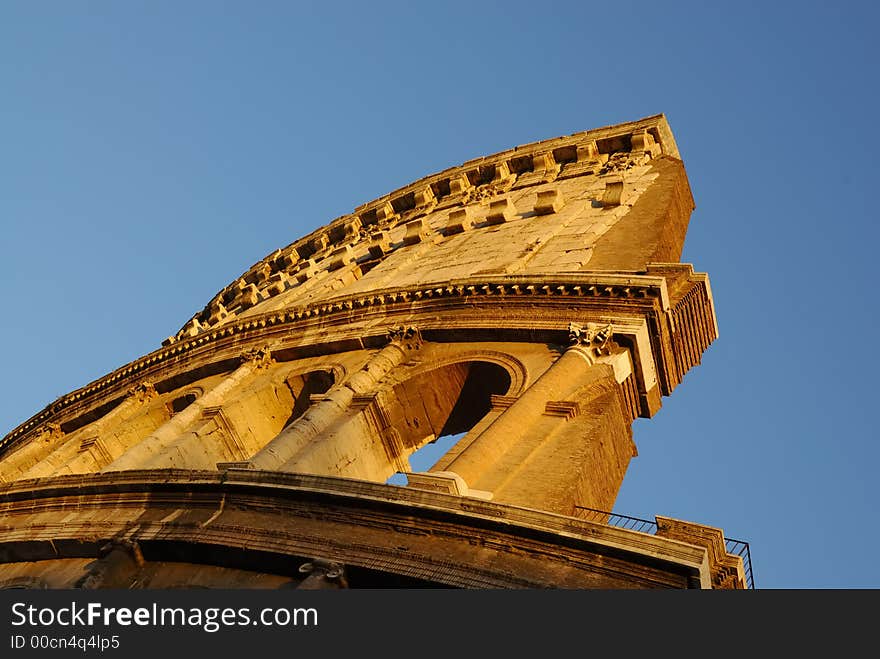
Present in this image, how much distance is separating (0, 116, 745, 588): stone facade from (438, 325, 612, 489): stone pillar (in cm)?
4

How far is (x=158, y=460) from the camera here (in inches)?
996

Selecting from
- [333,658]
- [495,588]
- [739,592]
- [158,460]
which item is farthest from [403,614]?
[158,460]

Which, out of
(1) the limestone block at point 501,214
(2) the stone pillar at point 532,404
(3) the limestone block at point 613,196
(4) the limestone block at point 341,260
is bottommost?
(2) the stone pillar at point 532,404

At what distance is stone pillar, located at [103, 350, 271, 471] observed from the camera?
25594 mm

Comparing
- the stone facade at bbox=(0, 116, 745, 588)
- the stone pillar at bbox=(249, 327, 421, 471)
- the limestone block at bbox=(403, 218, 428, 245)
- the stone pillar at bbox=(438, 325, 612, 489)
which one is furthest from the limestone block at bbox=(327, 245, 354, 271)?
the stone pillar at bbox=(438, 325, 612, 489)

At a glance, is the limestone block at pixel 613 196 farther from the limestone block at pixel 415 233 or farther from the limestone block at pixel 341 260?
the limestone block at pixel 341 260

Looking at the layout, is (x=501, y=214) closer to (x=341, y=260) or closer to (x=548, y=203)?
(x=548, y=203)

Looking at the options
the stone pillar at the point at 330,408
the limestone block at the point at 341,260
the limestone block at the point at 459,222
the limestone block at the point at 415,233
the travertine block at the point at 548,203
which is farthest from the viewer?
the limestone block at the point at 341,260

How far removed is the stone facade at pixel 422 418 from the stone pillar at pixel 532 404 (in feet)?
0.14

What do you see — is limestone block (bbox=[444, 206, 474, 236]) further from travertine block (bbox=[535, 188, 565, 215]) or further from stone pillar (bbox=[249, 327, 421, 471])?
stone pillar (bbox=[249, 327, 421, 471])

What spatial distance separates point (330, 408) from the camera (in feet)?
79.2

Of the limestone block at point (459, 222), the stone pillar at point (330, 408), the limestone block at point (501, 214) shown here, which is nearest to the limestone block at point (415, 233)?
the limestone block at point (459, 222)

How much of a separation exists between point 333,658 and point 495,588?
9.25 feet

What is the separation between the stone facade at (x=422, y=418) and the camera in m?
16.5
